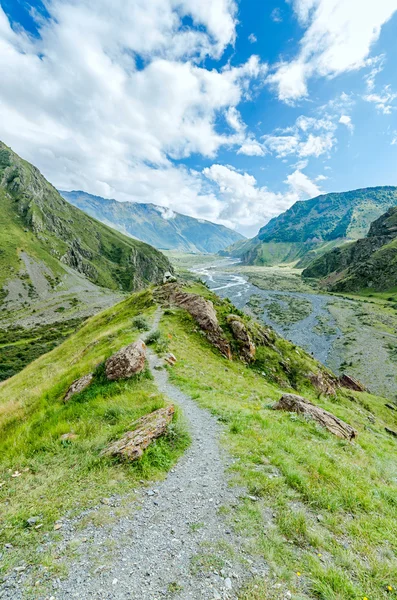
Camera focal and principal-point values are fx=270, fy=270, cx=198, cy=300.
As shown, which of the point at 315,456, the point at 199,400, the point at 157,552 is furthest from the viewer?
the point at 199,400

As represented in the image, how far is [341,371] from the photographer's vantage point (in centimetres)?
5816

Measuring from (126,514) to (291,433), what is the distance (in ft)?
27.2

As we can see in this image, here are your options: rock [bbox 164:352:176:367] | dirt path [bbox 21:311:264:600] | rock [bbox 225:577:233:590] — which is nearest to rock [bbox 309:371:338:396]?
rock [bbox 164:352:176:367]

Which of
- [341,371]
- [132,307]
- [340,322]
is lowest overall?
[341,371]

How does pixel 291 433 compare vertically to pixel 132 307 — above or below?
below

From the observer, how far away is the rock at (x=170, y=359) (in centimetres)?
2037

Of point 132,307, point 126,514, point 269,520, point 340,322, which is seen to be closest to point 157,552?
point 126,514

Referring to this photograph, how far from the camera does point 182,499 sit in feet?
25.3

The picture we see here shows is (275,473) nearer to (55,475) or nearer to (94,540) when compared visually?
(94,540)

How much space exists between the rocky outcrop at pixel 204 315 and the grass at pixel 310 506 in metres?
12.2

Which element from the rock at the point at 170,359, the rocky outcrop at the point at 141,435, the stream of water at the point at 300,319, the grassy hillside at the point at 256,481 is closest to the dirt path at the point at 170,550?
the grassy hillside at the point at 256,481

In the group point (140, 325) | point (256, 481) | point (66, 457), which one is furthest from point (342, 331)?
point (66, 457)

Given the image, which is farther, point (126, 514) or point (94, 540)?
point (126, 514)

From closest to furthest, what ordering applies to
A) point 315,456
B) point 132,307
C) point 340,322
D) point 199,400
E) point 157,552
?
Answer: 1. point 157,552
2. point 315,456
3. point 199,400
4. point 132,307
5. point 340,322
